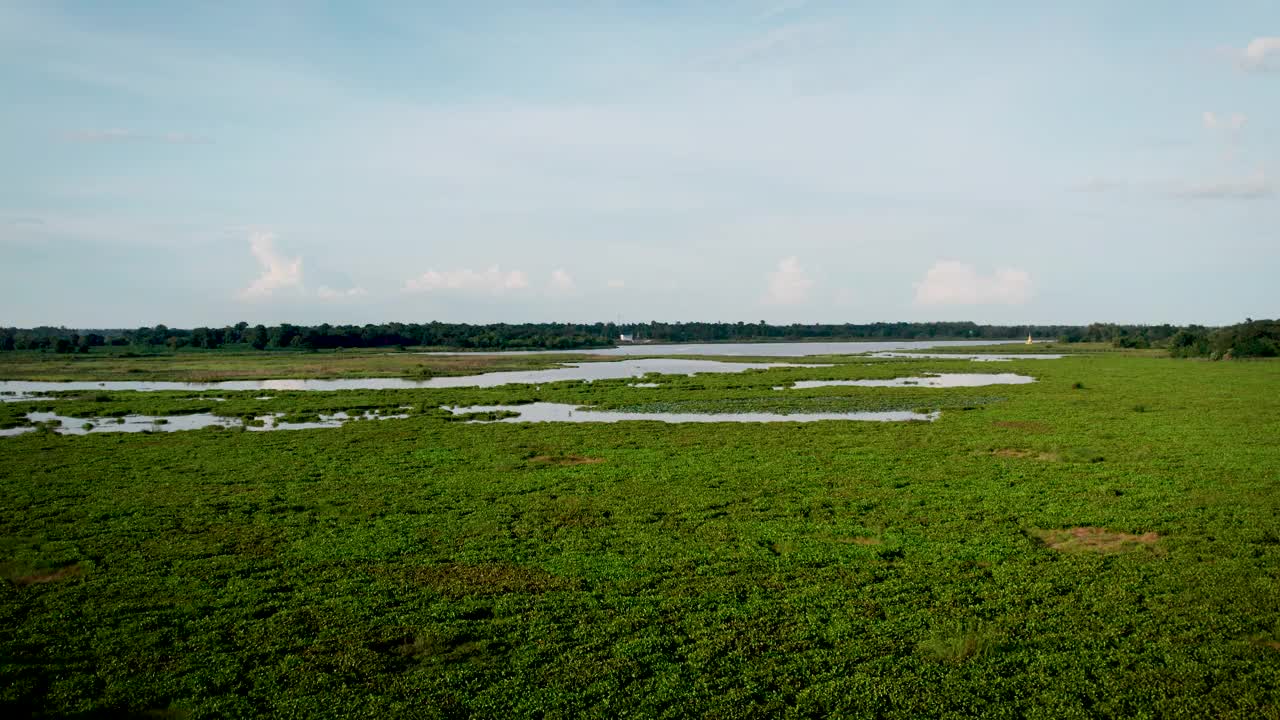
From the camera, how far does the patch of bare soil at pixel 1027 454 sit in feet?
88.4

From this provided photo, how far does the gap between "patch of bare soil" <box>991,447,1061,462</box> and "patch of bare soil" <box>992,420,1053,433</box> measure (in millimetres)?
5734

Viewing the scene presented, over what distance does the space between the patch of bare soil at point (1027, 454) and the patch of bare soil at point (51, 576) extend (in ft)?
89.9

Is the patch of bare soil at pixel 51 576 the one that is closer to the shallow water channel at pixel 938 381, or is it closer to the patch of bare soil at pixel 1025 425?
the patch of bare soil at pixel 1025 425

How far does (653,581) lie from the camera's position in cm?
1435

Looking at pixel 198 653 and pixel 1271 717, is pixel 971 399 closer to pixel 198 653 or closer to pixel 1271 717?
pixel 1271 717

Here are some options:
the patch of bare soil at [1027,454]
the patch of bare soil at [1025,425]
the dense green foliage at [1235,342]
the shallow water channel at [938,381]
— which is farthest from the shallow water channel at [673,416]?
the dense green foliage at [1235,342]

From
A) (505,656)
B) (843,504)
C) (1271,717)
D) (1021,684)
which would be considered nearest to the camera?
(1271,717)

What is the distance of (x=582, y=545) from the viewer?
1672 centimetres

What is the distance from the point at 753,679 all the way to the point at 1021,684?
3587 millimetres

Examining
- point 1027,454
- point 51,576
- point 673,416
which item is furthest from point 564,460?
point 1027,454

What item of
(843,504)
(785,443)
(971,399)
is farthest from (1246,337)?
(843,504)

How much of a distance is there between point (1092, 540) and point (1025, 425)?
68.1ft

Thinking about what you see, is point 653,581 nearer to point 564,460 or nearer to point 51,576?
point 51,576

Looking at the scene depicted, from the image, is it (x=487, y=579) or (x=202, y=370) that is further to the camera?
(x=202, y=370)
